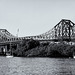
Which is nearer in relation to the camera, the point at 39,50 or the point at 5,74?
the point at 5,74

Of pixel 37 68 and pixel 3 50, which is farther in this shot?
pixel 3 50

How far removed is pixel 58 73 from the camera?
60.1 metres

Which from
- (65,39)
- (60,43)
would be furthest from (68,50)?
(65,39)

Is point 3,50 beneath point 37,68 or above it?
above

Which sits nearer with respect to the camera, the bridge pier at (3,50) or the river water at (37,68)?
the river water at (37,68)

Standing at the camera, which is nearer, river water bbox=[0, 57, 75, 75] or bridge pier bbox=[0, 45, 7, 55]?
river water bbox=[0, 57, 75, 75]

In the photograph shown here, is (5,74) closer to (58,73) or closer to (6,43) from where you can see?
(58,73)

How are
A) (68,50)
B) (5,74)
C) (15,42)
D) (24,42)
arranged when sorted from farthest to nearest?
(15,42), (24,42), (68,50), (5,74)

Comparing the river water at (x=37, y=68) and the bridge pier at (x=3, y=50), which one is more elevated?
the bridge pier at (x=3, y=50)

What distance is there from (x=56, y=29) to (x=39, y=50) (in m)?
32.4

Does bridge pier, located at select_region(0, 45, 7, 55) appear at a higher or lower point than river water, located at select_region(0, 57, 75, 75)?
higher

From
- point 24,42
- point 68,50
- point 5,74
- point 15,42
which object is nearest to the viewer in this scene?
point 5,74

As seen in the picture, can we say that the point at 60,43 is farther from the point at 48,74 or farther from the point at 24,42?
the point at 48,74

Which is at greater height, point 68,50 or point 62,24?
point 62,24
